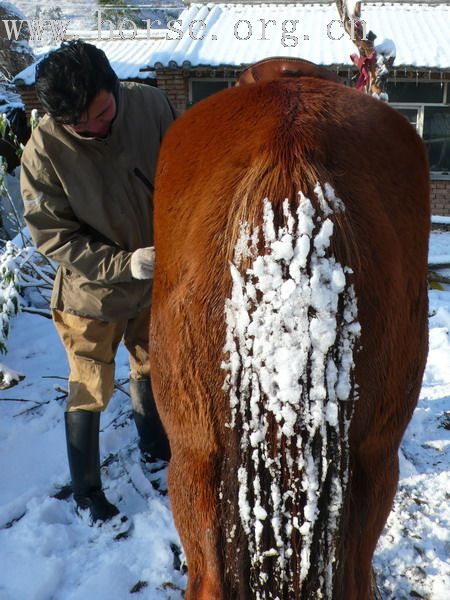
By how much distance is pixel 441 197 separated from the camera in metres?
8.92

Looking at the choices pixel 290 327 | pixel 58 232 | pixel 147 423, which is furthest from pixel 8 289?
pixel 290 327

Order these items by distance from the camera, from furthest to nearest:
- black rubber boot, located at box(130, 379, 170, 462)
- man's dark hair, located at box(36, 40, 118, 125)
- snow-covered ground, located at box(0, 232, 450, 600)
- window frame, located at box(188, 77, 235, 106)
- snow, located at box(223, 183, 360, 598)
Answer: window frame, located at box(188, 77, 235, 106), black rubber boot, located at box(130, 379, 170, 462), snow-covered ground, located at box(0, 232, 450, 600), man's dark hair, located at box(36, 40, 118, 125), snow, located at box(223, 183, 360, 598)

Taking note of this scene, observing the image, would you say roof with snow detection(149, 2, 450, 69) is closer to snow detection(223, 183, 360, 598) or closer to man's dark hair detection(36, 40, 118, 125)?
man's dark hair detection(36, 40, 118, 125)

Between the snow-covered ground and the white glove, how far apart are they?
3.78 feet

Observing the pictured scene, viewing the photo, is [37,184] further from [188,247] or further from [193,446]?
[193,446]

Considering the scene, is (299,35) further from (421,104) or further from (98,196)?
(98,196)

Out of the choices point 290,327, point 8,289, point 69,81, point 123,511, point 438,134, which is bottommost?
point 123,511

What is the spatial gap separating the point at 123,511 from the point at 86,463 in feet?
0.94

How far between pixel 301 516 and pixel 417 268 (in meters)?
0.57

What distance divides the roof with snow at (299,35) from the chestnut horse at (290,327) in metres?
7.32

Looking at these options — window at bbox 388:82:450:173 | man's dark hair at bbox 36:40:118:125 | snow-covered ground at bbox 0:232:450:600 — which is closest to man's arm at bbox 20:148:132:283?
man's dark hair at bbox 36:40:118:125

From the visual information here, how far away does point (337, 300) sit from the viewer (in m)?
0.90

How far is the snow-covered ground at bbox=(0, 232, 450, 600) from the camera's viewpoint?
6.14 ft

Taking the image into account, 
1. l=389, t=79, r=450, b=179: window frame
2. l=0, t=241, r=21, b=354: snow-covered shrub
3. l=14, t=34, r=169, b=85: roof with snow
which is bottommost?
l=0, t=241, r=21, b=354: snow-covered shrub
